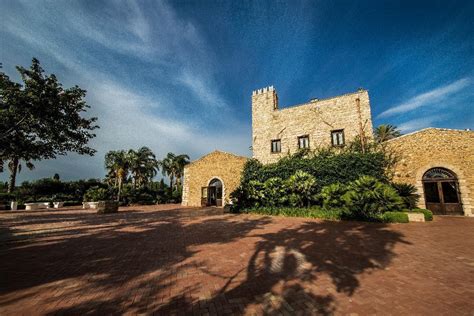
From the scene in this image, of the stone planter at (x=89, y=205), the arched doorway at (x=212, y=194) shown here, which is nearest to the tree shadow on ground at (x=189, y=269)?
the arched doorway at (x=212, y=194)

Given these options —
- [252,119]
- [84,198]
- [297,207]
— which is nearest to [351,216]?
[297,207]

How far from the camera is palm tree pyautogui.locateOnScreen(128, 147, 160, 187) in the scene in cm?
3403

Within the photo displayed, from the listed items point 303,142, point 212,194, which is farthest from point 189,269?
point 212,194

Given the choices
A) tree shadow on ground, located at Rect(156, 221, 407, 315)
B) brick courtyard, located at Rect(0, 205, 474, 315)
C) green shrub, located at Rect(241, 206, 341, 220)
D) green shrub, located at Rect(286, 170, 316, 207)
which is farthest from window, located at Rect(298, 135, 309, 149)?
brick courtyard, located at Rect(0, 205, 474, 315)

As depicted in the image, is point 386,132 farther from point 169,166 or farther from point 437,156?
point 169,166

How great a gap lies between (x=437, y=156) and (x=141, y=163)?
1471 inches

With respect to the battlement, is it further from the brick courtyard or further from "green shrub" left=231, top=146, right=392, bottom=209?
the brick courtyard

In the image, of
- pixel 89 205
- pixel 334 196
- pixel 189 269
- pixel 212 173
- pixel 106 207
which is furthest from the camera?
pixel 212 173

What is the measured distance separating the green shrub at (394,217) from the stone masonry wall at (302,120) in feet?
25.5

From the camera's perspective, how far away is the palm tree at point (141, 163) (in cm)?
3403

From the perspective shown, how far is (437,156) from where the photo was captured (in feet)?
43.3

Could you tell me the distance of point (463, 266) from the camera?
4.75 m

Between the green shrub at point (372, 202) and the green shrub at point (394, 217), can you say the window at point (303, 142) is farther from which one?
the green shrub at point (394, 217)

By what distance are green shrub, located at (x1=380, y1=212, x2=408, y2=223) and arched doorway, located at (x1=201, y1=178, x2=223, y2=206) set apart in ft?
50.0
